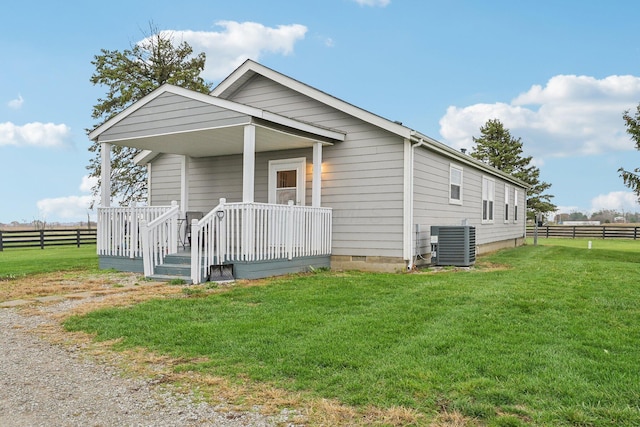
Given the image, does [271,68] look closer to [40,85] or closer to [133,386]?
[40,85]

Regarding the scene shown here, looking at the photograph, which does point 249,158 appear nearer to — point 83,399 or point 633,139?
point 83,399

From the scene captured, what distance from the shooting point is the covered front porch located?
837 centimetres

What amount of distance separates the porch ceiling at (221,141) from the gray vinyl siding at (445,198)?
2343 mm

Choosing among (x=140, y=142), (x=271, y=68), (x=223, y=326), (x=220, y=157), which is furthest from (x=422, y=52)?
(x=223, y=326)

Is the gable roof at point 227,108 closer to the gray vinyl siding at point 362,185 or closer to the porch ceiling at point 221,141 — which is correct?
the porch ceiling at point 221,141

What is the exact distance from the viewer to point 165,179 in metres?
13.4

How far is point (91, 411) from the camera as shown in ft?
9.79

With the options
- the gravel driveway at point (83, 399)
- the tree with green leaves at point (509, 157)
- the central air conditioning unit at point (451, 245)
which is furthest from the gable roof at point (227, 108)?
the tree with green leaves at point (509, 157)

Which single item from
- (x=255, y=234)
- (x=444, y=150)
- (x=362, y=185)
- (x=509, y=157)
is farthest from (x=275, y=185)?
(x=509, y=157)

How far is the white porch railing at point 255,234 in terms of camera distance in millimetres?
8211

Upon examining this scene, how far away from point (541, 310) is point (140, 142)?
853cm

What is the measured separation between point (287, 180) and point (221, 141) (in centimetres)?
195

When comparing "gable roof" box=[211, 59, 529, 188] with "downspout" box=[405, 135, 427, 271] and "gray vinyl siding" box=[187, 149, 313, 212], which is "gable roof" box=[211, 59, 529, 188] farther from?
"gray vinyl siding" box=[187, 149, 313, 212]

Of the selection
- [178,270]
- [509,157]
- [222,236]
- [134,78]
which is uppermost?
[134,78]
